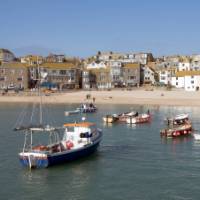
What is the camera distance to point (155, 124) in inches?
2354

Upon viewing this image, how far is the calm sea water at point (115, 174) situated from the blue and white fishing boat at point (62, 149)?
1.85 feet

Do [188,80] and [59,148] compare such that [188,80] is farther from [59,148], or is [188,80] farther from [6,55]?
[59,148]

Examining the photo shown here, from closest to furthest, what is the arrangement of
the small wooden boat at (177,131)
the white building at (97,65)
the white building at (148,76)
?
the small wooden boat at (177,131)
the white building at (148,76)
the white building at (97,65)

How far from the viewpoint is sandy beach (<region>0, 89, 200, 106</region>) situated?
10221 centimetres

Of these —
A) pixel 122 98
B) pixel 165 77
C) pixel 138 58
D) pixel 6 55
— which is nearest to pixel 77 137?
pixel 122 98

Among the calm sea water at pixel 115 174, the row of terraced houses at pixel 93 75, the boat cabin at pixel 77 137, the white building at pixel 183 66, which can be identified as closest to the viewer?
the calm sea water at pixel 115 174

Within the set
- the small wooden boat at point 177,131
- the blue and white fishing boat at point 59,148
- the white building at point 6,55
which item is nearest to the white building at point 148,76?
the white building at point 6,55

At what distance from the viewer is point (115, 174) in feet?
99.3

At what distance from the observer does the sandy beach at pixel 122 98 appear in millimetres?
102213

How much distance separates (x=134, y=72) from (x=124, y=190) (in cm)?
12066

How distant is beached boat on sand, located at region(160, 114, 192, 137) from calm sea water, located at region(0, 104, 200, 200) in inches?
128

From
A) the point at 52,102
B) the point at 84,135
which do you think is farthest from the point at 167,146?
the point at 52,102

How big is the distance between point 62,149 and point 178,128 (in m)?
18.3

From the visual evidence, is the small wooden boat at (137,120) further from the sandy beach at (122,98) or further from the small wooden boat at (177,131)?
the sandy beach at (122,98)
